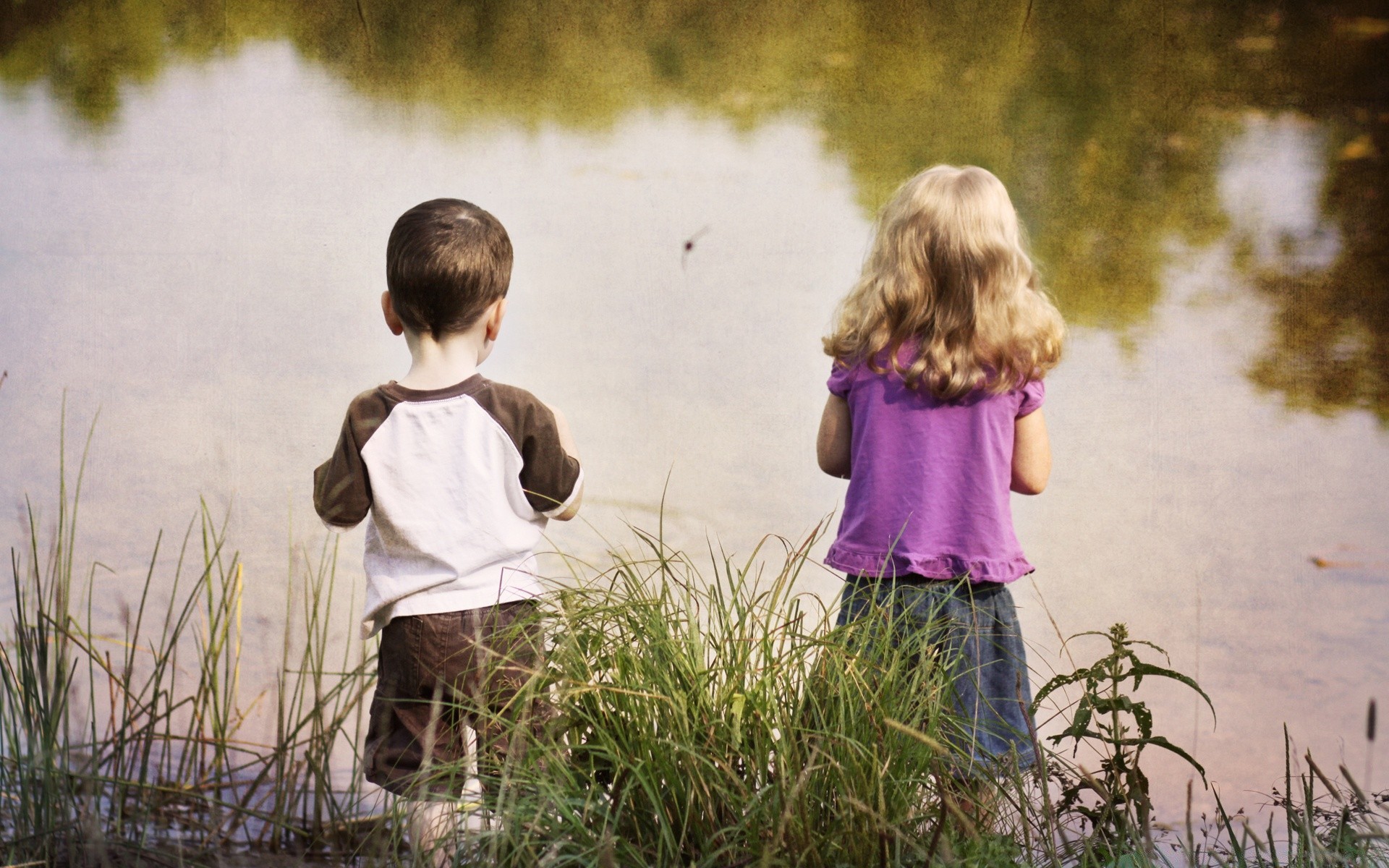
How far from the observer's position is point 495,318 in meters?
1.92

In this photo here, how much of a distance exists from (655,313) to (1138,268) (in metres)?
1.47

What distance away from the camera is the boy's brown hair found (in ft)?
6.06

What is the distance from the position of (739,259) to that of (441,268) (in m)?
1.73

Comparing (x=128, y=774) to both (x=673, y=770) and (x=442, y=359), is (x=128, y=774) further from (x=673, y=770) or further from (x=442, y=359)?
(x=673, y=770)

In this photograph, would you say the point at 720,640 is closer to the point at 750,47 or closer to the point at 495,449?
the point at 495,449

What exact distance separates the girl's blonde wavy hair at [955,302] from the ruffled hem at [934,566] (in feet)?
0.94

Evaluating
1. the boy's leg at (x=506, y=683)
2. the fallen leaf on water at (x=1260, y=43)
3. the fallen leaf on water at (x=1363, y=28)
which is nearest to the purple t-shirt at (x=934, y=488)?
the boy's leg at (x=506, y=683)

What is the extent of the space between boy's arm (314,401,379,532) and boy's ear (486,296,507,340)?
0.86 feet

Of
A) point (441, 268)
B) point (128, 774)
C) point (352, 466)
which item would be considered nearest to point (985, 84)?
point (441, 268)

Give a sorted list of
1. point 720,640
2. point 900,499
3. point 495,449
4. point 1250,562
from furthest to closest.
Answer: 1. point 1250,562
2. point 900,499
3. point 495,449
4. point 720,640

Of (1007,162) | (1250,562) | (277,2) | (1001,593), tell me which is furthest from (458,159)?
(1250,562)

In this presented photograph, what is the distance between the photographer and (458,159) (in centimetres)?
345

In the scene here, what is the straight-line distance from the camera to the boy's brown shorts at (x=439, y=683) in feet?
5.56

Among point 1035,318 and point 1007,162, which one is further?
point 1007,162
